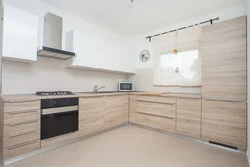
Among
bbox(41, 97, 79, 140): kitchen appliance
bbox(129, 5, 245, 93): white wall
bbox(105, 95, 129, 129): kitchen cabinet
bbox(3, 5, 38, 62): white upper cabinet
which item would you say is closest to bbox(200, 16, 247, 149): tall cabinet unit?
bbox(129, 5, 245, 93): white wall

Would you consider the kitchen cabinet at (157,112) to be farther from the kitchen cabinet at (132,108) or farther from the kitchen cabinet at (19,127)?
the kitchen cabinet at (19,127)

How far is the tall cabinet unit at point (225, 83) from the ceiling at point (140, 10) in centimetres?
53

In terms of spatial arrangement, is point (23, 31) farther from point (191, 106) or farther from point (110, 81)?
point (191, 106)

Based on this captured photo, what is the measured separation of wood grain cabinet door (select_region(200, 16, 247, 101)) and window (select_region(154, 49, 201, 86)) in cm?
54

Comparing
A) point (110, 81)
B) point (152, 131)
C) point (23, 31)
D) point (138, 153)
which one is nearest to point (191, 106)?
point (152, 131)

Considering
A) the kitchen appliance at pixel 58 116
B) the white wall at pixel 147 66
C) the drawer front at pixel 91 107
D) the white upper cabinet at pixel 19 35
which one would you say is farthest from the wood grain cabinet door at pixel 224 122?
the white upper cabinet at pixel 19 35

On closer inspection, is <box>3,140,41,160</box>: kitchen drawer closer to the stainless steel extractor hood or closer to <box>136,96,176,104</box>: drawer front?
the stainless steel extractor hood

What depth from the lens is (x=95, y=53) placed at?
9.56 feet

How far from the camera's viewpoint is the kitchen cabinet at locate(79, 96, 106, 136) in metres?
2.42

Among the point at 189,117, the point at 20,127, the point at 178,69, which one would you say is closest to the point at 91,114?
the point at 20,127

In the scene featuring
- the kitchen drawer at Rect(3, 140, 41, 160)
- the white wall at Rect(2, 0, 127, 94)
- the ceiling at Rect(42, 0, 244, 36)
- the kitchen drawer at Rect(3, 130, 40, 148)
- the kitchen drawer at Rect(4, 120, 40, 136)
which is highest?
the ceiling at Rect(42, 0, 244, 36)

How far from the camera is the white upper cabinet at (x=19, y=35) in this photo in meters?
1.81

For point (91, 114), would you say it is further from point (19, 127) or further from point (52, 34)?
point (52, 34)

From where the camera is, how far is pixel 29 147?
5.96ft
